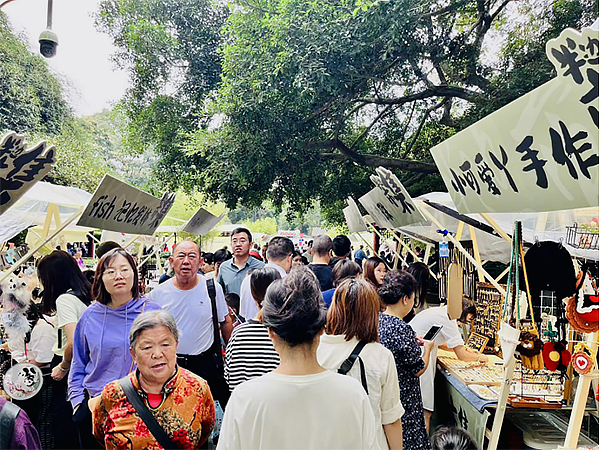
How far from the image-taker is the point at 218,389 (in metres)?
3.94

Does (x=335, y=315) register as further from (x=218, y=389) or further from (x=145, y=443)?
(x=218, y=389)

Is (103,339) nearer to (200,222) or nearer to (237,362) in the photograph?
(237,362)

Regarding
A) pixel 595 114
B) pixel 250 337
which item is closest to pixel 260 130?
pixel 250 337

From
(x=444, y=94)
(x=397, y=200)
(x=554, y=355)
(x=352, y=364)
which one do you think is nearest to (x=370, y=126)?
(x=444, y=94)

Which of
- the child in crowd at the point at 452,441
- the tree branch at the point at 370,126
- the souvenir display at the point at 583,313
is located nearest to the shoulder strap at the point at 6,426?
the child in crowd at the point at 452,441

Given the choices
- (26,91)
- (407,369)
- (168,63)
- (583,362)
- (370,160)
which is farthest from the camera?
(26,91)

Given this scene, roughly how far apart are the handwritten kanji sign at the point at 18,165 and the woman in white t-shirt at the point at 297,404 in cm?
216

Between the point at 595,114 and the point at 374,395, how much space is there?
62.5 inches

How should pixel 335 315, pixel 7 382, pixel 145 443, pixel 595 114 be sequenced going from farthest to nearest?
pixel 7 382 < pixel 335 315 < pixel 145 443 < pixel 595 114

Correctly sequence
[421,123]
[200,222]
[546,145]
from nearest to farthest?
[546,145] < [200,222] < [421,123]

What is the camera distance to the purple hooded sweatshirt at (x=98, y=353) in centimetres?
291

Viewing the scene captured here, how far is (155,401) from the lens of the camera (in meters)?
2.29

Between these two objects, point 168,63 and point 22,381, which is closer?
point 22,381

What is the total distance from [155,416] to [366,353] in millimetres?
1077
